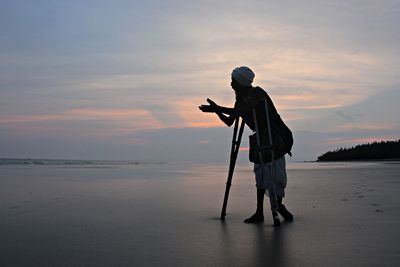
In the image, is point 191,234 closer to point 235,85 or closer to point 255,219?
point 255,219

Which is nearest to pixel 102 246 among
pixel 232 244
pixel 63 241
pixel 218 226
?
pixel 63 241

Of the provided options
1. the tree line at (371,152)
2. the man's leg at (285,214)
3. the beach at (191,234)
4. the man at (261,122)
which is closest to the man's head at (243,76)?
the man at (261,122)

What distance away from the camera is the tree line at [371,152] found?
39406mm

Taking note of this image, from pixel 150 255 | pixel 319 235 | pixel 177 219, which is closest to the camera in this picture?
pixel 150 255

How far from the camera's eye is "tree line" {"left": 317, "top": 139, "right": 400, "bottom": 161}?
39.4m

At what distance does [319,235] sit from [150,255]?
1645 millimetres

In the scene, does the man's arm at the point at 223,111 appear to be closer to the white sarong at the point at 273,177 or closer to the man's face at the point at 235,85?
the man's face at the point at 235,85

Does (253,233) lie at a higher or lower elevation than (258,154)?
lower

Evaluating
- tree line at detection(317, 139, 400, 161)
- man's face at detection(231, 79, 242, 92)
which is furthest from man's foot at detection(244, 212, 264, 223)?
tree line at detection(317, 139, 400, 161)

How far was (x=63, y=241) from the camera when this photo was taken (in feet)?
12.1

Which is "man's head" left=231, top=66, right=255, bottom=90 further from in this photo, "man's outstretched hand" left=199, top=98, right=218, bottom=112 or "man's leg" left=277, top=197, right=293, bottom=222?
"man's leg" left=277, top=197, right=293, bottom=222

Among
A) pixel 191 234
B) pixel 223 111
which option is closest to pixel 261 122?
pixel 223 111

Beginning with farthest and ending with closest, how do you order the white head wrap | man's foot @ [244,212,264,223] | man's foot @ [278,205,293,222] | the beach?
the white head wrap < man's foot @ [278,205,293,222] < man's foot @ [244,212,264,223] < the beach

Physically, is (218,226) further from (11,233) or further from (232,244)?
(11,233)
